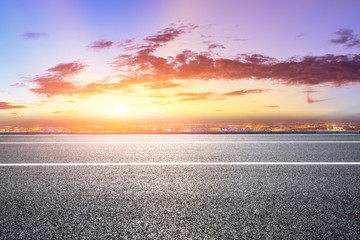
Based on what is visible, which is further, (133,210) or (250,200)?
(250,200)

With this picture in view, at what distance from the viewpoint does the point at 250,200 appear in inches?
145

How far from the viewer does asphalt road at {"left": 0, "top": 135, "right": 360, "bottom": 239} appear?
2742mm

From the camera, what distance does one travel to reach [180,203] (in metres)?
3.54

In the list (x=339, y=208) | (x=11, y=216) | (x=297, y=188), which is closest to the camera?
(x=11, y=216)

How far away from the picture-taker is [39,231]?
2766 millimetres

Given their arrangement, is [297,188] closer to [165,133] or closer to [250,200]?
[250,200]

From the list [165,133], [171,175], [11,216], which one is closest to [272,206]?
[171,175]

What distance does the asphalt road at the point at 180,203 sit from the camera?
274 cm

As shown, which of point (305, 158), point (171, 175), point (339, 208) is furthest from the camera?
point (305, 158)

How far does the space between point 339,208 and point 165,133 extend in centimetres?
1173

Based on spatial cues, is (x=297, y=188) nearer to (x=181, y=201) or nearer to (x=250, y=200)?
(x=250, y=200)

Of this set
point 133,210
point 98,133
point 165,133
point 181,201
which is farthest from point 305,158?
point 98,133

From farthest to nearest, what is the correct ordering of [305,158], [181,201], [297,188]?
1. [305,158]
2. [297,188]
3. [181,201]

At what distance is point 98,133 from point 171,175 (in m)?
10.7
